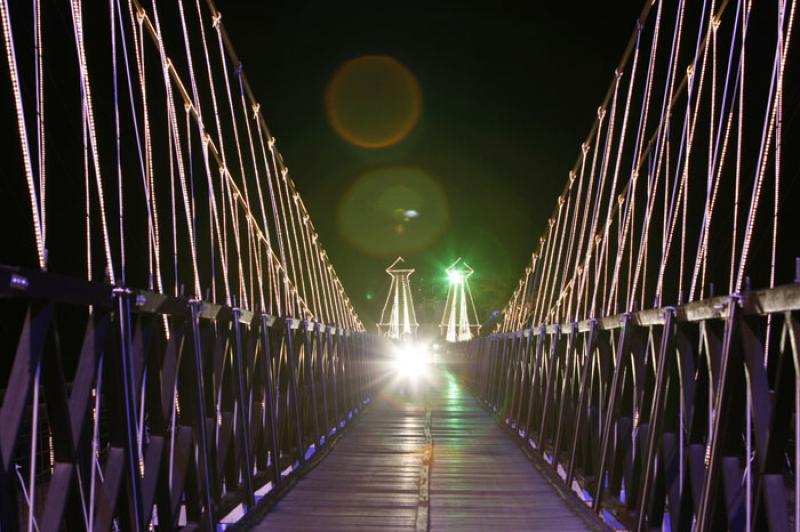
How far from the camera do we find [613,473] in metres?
4.54

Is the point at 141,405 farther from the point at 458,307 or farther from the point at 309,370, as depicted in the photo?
the point at 458,307

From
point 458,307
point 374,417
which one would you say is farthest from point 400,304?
point 374,417

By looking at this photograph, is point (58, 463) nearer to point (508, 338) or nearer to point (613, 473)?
point (613, 473)

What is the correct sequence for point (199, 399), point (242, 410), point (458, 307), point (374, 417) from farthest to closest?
point (458, 307) → point (374, 417) → point (242, 410) → point (199, 399)

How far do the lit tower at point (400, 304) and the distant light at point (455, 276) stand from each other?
21.0 ft

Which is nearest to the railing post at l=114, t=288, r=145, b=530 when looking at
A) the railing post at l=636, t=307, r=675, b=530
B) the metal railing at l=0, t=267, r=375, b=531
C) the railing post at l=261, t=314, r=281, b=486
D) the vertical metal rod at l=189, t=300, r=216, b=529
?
the metal railing at l=0, t=267, r=375, b=531

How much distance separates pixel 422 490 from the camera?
591 cm

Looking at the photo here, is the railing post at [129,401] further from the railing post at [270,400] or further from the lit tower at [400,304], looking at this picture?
the lit tower at [400,304]

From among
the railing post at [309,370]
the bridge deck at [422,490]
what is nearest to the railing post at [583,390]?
the bridge deck at [422,490]

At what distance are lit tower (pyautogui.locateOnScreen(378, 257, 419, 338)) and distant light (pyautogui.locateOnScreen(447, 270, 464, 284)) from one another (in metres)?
6.40

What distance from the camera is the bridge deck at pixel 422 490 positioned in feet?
16.1

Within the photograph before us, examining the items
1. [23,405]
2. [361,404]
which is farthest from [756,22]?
[23,405]

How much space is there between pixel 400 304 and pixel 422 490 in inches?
2117

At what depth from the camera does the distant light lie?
52406 mm
